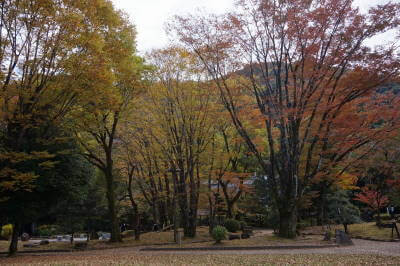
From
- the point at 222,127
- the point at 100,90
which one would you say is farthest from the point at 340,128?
the point at 100,90

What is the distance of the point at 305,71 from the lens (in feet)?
45.9

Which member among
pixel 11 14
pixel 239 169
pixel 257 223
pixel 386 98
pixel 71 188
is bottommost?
pixel 257 223

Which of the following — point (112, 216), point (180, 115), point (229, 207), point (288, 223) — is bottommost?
point (288, 223)

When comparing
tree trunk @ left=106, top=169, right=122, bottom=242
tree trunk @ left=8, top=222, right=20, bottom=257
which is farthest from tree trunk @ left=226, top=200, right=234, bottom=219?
tree trunk @ left=8, top=222, right=20, bottom=257

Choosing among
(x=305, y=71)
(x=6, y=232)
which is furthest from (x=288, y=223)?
(x=6, y=232)

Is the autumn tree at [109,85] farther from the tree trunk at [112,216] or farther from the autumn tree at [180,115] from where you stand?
the autumn tree at [180,115]

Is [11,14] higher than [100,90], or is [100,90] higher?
[11,14]

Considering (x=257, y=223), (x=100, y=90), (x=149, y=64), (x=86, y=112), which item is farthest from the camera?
(x=257, y=223)

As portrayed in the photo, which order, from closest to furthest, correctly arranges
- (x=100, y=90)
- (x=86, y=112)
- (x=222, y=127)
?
1. (x=100, y=90)
2. (x=86, y=112)
3. (x=222, y=127)

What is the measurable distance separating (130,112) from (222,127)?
549 cm

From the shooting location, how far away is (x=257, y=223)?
31031 millimetres

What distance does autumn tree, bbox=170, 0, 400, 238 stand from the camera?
1279cm

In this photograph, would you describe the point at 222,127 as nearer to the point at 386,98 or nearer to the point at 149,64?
the point at 149,64

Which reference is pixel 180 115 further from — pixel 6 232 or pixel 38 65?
pixel 6 232
